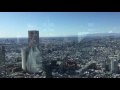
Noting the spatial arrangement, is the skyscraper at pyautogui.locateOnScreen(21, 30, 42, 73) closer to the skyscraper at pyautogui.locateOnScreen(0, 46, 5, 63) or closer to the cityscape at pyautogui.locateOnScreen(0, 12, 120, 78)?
the cityscape at pyautogui.locateOnScreen(0, 12, 120, 78)

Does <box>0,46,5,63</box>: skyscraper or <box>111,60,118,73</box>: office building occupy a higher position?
<box>0,46,5,63</box>: skyscraper

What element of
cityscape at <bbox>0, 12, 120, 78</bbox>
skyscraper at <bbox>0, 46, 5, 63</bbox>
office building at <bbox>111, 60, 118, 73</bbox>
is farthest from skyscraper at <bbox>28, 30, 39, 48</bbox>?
office building at <bbox>111, 60, 118, 73</bbox>

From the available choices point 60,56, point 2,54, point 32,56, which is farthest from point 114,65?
point 2,54

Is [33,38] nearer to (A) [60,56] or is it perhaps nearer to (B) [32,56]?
(B) [32,56]

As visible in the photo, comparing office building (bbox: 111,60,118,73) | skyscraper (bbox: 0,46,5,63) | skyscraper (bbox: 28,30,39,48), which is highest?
skyscraper (bbox: 28,30,39,48)

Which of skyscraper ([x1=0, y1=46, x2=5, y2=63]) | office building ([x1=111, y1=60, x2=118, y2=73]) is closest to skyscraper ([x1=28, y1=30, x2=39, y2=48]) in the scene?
skyscraper ([x1=0, y1=46, x2=5, y2=63])
